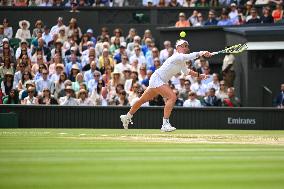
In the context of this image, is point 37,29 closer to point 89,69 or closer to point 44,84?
point 89,69

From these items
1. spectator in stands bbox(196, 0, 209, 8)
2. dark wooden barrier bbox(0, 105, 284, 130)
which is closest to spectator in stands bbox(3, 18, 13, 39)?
dark wooden barrier bbox(0, 105, 284, 130)

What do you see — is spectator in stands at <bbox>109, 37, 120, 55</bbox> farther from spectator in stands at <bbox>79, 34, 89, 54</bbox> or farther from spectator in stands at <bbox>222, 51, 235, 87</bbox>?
spectator in stands at <bbox>222, 51, 235, 87</bbox>

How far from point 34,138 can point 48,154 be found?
387 centimetres

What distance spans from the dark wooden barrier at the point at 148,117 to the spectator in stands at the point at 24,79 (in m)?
1.66

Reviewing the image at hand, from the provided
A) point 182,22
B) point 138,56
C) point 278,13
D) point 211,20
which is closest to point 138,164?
point 138,56

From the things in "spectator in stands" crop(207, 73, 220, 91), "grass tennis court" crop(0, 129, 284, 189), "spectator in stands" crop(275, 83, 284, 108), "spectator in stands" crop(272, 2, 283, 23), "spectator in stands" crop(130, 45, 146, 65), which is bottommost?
"grass tennis court" crop(0, 129, 284, 189)

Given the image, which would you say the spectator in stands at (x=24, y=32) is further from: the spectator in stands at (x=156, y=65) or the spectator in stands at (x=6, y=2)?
the spectator in stands at (x=156, y=65)

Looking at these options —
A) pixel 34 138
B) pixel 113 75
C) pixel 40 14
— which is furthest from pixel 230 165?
pixel 40 14

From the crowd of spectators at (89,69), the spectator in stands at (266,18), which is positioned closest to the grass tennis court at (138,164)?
the crowd of spectators at (89,69)

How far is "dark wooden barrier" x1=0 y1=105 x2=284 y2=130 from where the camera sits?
21.5 m

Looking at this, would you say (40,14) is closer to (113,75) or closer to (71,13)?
(71,13)

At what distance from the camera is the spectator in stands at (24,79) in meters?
23.0

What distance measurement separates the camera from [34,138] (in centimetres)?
1509

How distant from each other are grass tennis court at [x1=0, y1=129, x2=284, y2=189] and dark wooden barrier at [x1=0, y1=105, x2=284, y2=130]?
6603 mm
